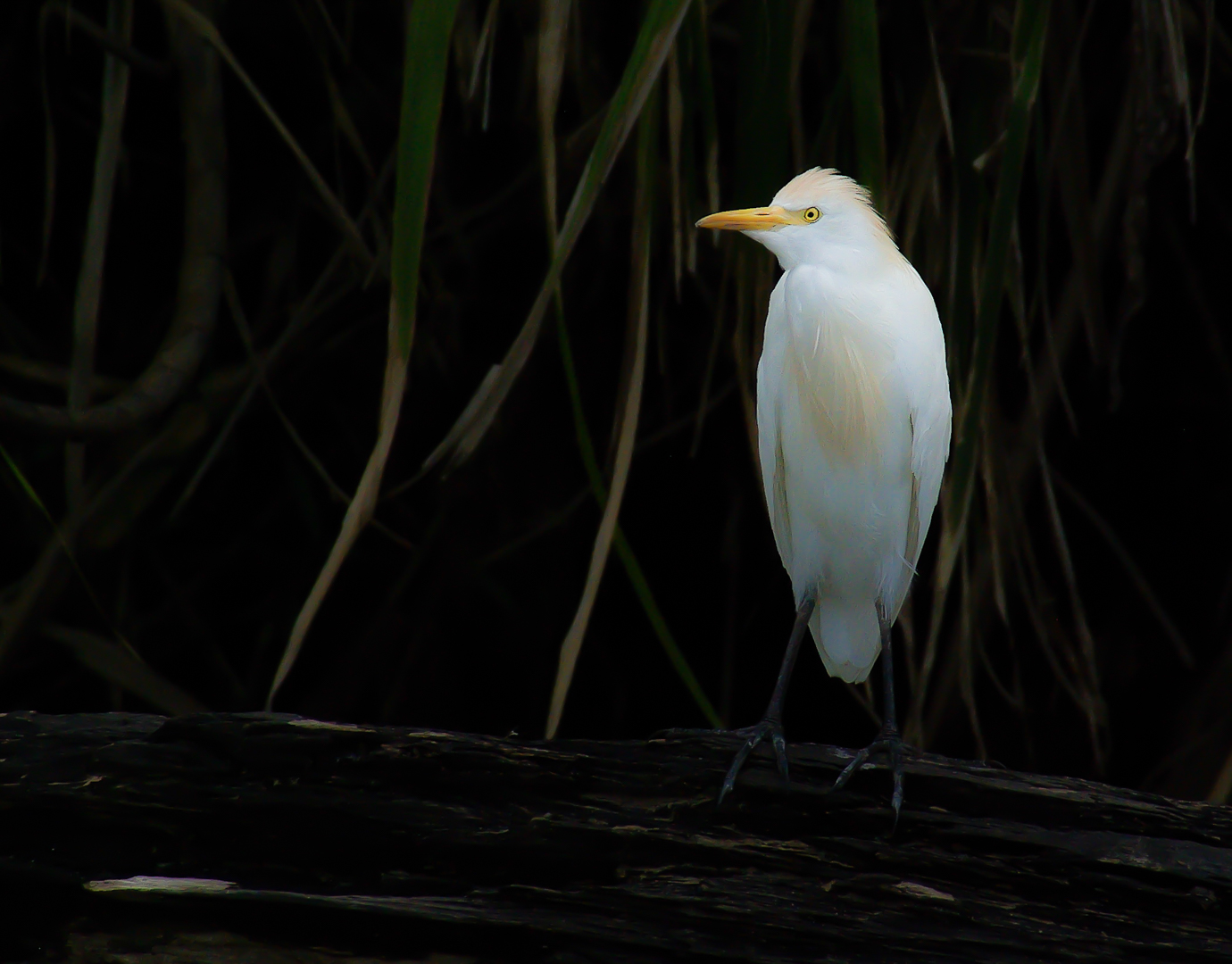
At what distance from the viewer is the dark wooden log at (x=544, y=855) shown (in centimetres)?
65

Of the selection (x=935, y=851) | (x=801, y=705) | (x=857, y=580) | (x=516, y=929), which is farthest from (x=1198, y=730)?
(x=516, y=929)

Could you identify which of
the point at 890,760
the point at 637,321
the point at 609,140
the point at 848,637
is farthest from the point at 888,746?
the point at 609,140

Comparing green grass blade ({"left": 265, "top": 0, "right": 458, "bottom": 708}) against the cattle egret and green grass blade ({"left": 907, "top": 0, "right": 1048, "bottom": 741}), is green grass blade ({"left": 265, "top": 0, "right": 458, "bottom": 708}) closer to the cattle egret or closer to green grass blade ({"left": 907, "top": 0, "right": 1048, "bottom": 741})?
the cattle egret

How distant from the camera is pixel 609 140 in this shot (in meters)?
0.72

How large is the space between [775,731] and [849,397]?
0.28m

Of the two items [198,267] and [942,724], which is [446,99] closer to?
[198,267]

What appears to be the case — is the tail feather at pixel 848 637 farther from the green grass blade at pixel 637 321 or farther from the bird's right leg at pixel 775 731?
the green grass blade at pixel 637 321

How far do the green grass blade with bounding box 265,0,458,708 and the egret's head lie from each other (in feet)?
0.82

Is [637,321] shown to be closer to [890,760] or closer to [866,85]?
[866,85]

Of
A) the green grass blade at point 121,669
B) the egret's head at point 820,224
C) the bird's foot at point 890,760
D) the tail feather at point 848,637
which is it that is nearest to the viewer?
the bird's foot at point 890,760

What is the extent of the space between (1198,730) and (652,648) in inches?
25.4

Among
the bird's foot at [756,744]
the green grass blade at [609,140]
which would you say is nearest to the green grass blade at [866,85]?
the green grass blade at [609,140]

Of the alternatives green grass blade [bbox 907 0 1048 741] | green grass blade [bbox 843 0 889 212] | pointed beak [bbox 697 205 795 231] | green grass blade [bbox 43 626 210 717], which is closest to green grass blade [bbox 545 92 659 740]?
pointed beak [bbox 697 205 795 231]

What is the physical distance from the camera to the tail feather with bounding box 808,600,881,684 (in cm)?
101
